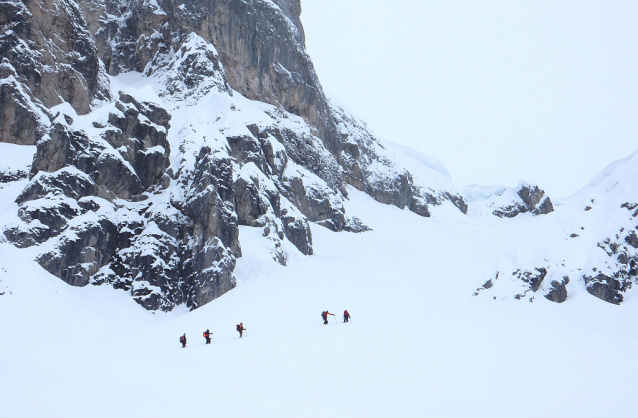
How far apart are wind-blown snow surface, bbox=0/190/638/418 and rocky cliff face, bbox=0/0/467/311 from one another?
2.69 metres

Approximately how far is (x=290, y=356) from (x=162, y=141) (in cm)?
3042

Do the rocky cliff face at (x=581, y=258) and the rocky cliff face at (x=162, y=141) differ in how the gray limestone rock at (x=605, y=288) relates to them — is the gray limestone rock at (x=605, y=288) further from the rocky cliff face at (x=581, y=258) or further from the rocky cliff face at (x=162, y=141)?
the rocky cliff face at (x=162, y=141)

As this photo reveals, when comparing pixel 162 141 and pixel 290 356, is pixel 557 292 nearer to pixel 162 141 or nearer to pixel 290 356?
pixel 162 141

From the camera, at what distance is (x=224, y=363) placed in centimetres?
1794

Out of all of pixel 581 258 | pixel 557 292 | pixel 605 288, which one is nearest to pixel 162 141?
pixel 557 292

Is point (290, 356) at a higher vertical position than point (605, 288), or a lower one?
lower

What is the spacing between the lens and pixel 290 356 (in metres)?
18.8

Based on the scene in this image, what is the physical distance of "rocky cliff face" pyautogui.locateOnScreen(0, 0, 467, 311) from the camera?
3678 centimetres

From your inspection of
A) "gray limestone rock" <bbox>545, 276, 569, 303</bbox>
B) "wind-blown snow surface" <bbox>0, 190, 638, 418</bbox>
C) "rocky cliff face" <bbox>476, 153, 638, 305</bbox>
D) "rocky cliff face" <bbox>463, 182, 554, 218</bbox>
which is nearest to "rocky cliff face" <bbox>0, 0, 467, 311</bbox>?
"wind-blown snow surface" <bbox>0, 190, 638, 418</bbox>

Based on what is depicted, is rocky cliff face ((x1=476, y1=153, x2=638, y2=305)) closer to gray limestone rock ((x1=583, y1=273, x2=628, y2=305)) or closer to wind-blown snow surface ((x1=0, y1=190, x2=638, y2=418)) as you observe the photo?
gray limestone rock ((x1=583, y1=273, x2=628, y2=305))

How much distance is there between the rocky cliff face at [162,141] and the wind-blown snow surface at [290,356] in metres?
2.69

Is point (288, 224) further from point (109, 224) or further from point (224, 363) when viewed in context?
point (224, 363)

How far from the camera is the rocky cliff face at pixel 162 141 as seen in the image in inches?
1448

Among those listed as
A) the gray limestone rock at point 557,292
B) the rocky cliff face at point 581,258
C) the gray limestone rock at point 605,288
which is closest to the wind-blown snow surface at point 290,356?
the rocky cliff face at point 581,258
